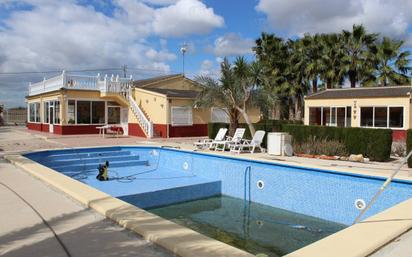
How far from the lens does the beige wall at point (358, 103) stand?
75.0ft

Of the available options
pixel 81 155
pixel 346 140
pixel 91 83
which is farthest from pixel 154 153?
pixel 91 83

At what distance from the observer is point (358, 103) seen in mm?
25469

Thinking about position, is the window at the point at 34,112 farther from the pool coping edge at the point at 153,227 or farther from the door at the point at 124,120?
the pool coping edge at the point at 153,227

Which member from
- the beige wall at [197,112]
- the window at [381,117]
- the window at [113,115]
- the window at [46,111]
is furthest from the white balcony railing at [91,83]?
the window at [381,117]

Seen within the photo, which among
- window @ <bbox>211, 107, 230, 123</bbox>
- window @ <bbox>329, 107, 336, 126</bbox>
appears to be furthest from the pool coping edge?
window @ <bbox>329, 107, 336, 126</bbox>

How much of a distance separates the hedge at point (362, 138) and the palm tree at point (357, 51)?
1907cm

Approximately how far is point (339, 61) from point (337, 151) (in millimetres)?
21583

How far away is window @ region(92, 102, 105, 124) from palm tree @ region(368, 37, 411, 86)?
73.9 ft

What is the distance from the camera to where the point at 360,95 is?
25.6 metres

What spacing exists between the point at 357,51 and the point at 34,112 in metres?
30.1

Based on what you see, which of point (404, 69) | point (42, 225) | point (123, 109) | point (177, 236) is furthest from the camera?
point (404, 69)

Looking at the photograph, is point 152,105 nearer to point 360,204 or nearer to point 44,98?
point 44,98

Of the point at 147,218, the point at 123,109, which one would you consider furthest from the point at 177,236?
Result: the point at 123,109

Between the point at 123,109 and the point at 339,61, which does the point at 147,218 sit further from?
the point at 339,61
